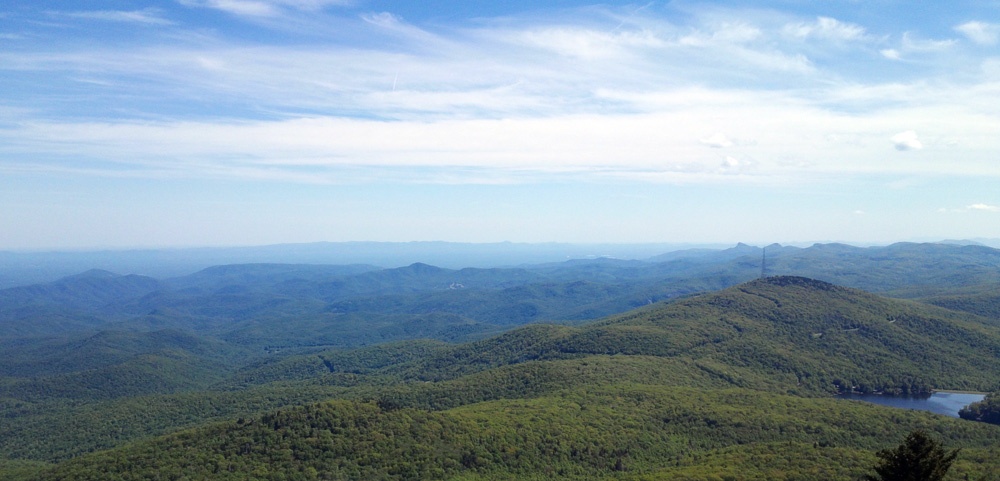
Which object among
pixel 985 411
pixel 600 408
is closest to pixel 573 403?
pixel 600 408

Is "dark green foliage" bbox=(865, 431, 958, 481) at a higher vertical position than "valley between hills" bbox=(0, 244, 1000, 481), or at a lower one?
higher

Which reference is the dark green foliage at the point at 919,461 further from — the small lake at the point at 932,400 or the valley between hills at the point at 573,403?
the small lake at the point at 932,400

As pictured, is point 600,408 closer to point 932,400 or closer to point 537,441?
point 537,441

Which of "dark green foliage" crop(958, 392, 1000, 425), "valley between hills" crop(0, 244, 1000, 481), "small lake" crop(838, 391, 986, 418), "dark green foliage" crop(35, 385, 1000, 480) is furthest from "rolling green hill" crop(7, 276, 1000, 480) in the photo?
"dark green foliage" crop(958, 392, 1000, 425)

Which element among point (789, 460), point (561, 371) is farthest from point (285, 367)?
point (789, 460)

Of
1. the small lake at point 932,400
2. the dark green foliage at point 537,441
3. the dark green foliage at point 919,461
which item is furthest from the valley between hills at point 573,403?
the dark green foliage at point 919,461

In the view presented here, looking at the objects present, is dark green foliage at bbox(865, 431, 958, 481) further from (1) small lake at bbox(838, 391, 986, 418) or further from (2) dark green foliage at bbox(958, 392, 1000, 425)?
(1) small lake at bbox(838, 391, 986, 418)

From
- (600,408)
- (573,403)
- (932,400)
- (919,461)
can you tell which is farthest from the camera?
(932,400)
